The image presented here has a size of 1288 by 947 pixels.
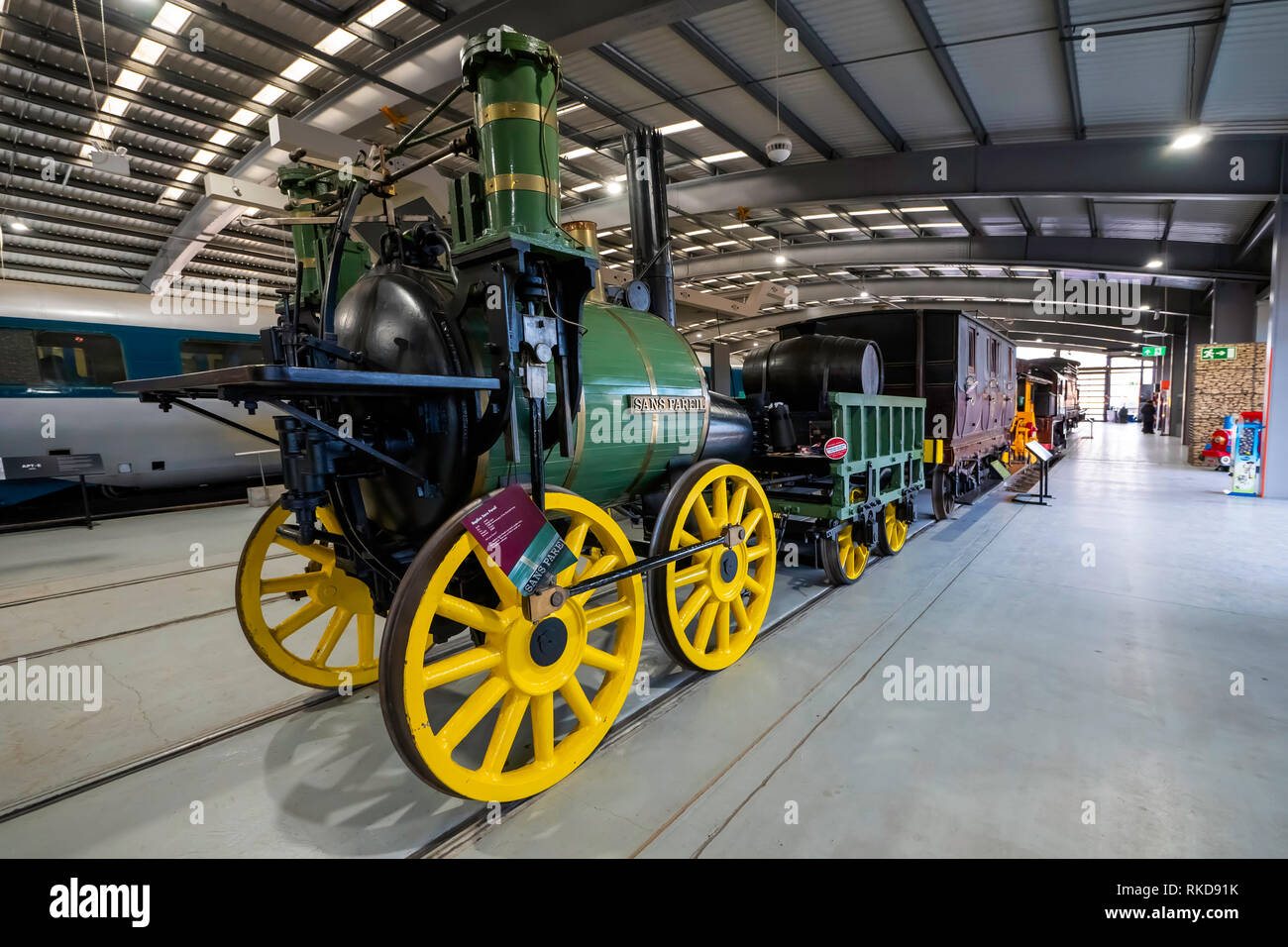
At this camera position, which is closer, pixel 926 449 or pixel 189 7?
pixel 189 7

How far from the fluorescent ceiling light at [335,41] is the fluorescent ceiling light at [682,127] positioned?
434 centimetres

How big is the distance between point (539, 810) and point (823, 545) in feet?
10.1

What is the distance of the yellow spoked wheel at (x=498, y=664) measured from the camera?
178 centimetres

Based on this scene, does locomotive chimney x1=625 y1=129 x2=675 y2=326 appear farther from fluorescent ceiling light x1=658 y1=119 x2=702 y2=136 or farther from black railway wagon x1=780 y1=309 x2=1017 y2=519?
fluorescent ceiling light x1=658 y1=119 x2=702 y2=136

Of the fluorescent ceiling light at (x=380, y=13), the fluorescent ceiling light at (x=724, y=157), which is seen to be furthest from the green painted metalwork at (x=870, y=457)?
the fluorescent ceiling light at (x=724, y=157)

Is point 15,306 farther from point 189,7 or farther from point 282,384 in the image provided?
point 282,384

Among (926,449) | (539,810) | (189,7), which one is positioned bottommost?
(539,810)

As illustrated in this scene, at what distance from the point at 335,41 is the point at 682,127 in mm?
4888

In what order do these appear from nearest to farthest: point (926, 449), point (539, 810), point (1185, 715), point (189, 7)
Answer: point (539, 810) < point (1185, 715) < point (189, 7) < point (926, 449)

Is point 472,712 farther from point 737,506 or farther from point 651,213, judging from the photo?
point 651,213

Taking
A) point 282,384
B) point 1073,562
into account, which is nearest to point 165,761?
point 282,384

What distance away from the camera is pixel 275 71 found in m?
7.38

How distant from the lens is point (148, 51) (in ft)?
22.3

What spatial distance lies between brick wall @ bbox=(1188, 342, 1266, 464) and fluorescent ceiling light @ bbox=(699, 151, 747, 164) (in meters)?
11.6
